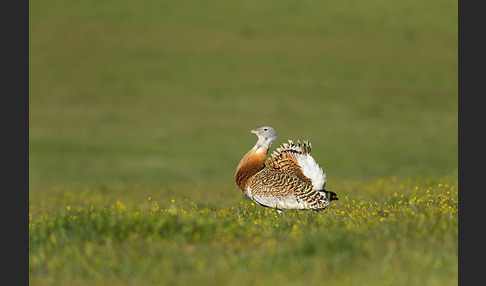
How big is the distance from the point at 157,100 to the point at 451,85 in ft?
80.1

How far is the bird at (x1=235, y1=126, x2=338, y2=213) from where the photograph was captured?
11500 millimetres

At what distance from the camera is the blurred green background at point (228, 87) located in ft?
99.0


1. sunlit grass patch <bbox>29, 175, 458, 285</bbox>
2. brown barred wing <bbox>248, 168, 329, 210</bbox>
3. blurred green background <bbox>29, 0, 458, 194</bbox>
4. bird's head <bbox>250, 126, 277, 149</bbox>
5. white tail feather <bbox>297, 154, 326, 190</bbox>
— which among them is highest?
blurred green background <bbox>29, 0, 458, 194</bbox>

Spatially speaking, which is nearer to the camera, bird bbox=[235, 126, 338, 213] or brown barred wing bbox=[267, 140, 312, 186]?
bird bbox=[235, 126, 338, 213]

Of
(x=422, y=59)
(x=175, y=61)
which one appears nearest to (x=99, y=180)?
(x=175, y=61)

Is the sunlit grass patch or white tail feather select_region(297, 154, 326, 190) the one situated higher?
white tail feather select_region(297, 154, 326, 190)

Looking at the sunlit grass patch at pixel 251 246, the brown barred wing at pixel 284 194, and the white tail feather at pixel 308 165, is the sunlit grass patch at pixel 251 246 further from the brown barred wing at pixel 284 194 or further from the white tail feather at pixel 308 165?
the white tail feather at pixel 308 165

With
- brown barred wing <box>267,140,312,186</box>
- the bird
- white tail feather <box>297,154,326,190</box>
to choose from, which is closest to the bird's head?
the bird

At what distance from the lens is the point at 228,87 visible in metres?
48.9

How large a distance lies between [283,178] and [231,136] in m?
24.9

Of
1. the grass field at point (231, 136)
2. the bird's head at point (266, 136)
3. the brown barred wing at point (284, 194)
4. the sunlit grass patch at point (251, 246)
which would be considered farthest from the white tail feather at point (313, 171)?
the sunlit grass patch at point (251, 246)

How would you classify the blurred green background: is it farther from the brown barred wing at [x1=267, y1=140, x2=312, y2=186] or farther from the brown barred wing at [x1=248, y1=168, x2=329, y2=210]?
the brown barred wing at [x1=248, y1=168, x2=329, y2=210]

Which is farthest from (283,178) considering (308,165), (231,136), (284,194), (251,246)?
(231,136)

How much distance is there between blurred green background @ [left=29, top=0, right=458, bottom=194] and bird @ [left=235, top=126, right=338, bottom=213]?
505 cm
